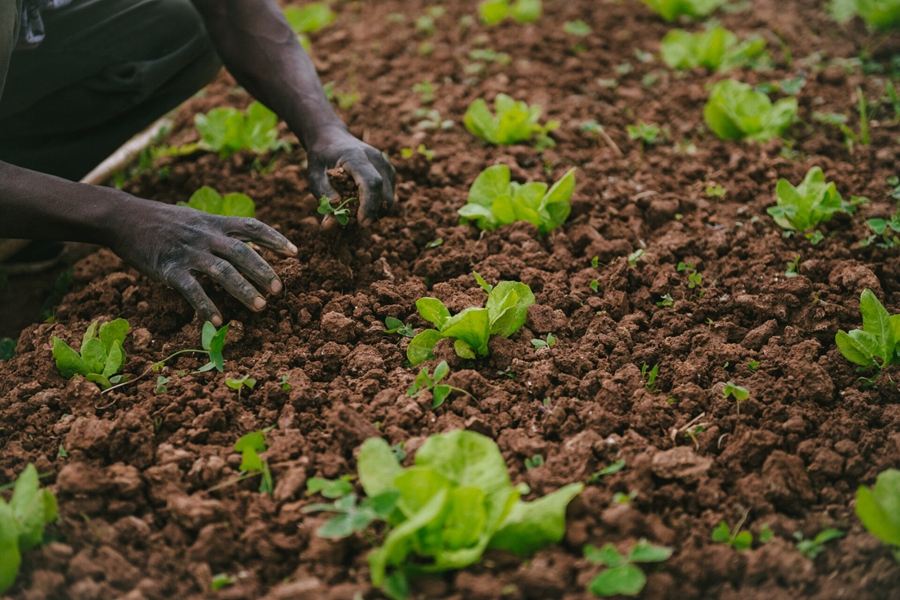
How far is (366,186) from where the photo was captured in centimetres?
227

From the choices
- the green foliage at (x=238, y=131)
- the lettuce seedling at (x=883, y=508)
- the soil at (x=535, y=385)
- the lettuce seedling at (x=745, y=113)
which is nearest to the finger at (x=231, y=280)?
the soil at (x=535, y=385)

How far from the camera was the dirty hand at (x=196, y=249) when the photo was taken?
2.02 metres

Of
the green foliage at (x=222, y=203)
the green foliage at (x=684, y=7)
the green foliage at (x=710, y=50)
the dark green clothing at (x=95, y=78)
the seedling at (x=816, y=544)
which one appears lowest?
the seedling at (x=816, y=544)

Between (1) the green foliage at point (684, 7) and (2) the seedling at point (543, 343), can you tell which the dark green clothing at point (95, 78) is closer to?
(2) the seedling at point (543, 343)

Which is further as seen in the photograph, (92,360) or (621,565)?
(92,360)

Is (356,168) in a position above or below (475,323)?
above

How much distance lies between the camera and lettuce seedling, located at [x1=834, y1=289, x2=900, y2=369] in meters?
1.99

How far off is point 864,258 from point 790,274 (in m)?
0.28

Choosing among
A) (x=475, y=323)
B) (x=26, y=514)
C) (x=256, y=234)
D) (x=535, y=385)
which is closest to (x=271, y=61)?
(x=256, y=234)

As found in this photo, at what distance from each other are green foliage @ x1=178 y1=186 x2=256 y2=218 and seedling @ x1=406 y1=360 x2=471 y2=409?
945 mm

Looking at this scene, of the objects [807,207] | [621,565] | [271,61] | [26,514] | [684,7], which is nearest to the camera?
[621,565]

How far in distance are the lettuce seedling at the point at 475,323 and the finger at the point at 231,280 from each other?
43 cm

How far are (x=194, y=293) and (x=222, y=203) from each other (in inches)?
24.1

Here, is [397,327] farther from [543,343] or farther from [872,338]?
[872,338]
